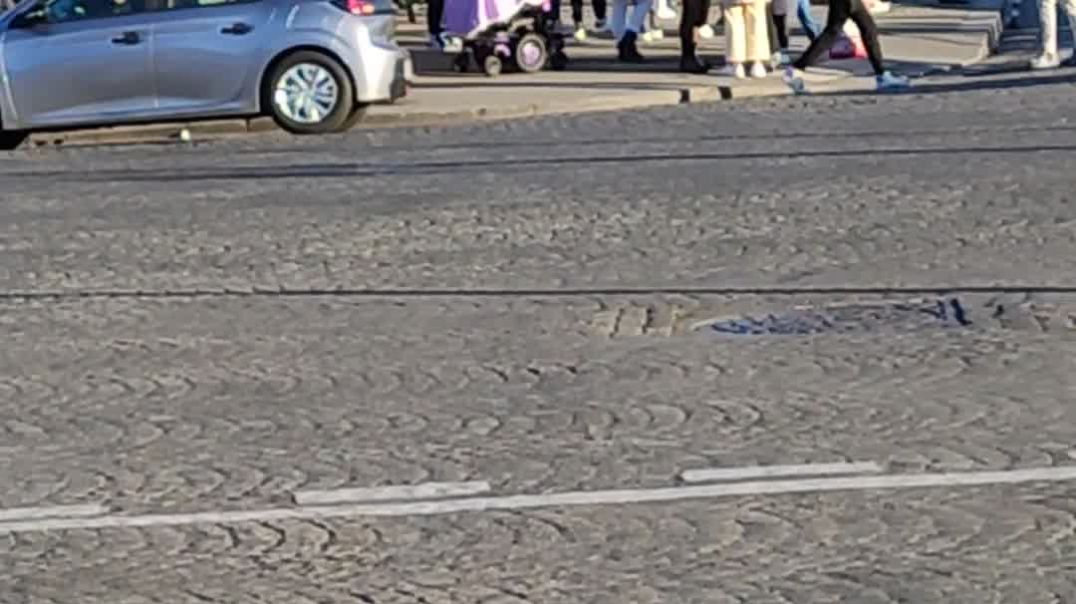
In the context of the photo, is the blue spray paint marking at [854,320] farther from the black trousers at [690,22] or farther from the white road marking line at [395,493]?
the black trousers at [690,22]

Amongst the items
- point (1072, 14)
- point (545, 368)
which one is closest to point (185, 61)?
point (1072, 14)

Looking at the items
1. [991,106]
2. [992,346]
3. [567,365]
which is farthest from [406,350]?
[991,106]

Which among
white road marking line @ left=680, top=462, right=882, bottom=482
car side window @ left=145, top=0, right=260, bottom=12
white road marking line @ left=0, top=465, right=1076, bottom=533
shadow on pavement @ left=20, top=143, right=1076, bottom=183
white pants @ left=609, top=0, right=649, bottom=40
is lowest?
white pants @ left=609, top=0, right=649, bottom=40

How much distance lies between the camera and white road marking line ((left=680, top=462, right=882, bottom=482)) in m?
7.55

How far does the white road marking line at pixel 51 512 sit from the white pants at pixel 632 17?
18884 millimetres

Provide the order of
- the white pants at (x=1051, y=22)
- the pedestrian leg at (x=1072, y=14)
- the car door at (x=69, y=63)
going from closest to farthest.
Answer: the car door at (x=69, y=63), the white pants at (x=1051, y=22), the pedestrian leg at (x=1072, y=14)

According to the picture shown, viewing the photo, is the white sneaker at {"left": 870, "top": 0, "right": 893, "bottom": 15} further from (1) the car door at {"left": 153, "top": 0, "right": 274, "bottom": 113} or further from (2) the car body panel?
(1) the car door at {"left": 153, "top": 0, "right": 274, "bottom": 113}

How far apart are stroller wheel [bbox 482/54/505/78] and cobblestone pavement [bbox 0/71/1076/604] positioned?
7105 millimetres

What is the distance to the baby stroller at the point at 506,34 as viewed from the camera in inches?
955

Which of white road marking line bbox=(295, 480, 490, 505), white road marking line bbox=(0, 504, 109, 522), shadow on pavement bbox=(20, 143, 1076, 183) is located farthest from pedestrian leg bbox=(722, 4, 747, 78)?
white road marking line bbox=(0, 504, 109, 522)

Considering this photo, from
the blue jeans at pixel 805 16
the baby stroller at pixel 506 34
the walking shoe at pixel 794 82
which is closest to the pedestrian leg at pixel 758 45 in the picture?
the walking shoe at pixel 794 82

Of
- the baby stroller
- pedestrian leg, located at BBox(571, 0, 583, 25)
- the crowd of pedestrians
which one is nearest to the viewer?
the crowd of pedestrians

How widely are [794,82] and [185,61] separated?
230 inches

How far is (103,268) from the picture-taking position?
1274 cm
